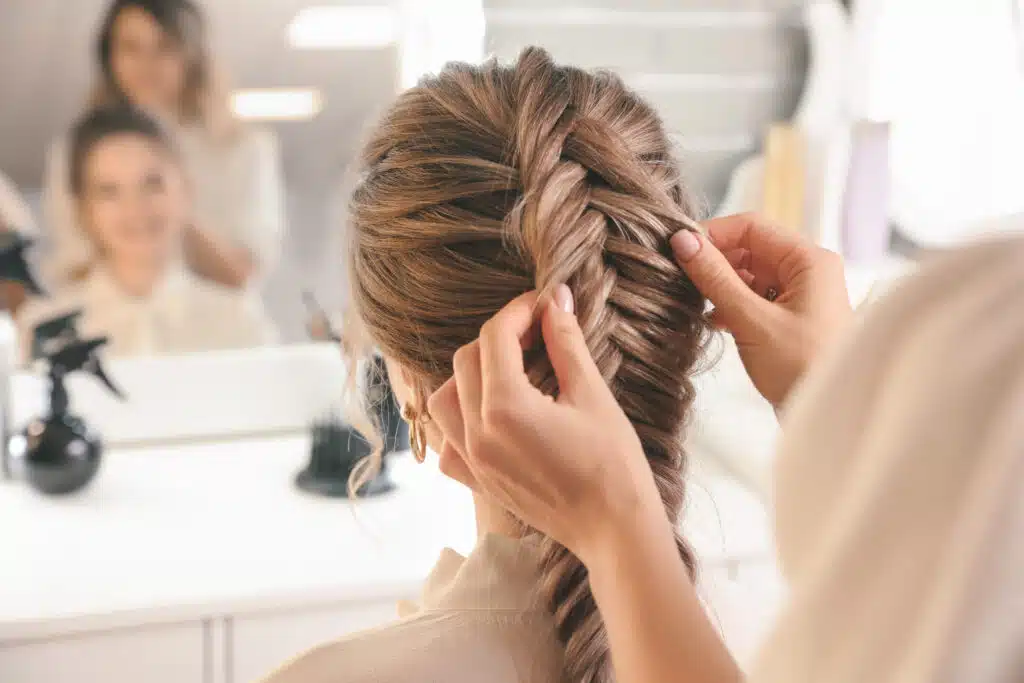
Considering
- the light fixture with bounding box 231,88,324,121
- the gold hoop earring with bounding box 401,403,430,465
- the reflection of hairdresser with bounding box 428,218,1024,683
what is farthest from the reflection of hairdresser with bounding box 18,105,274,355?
the reflection of hairdresser with bounding box 428,218,1024,683

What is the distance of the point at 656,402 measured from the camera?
2.31ft

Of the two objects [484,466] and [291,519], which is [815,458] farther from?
[291,519]

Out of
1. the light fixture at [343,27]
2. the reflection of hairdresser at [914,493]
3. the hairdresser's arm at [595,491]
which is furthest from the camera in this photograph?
the light fixture at [343,27]

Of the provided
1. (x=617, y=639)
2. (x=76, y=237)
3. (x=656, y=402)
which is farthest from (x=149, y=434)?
(x=617, y=639)

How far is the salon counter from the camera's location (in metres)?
1.18

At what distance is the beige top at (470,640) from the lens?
0.63 metres

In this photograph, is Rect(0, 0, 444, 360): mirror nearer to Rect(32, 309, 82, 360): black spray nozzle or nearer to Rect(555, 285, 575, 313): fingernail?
Rect(32, 309, 82, 360): black spray nozzle

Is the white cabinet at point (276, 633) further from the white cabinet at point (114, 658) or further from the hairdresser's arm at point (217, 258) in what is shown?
the hairdresser's arm at point (217, 258)

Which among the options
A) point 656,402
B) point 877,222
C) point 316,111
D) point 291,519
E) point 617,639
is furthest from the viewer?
point 877,222

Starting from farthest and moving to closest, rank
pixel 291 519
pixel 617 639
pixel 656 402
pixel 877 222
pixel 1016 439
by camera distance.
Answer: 1. pixel 877 222
2. pixel 291 519
3. pixel 656 402
4. pixel 617 639
5. pixel 1016 439

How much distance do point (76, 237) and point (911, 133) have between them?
4.73 ft

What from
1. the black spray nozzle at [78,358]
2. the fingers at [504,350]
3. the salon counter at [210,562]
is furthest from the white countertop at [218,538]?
the fingers at [504,350]

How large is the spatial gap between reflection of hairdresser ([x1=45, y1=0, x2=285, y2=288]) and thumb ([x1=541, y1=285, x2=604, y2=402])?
1.05 meters

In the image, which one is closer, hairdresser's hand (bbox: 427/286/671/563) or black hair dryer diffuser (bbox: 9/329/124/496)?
hairdresser's hand (bbox: 427/286/671/563)
